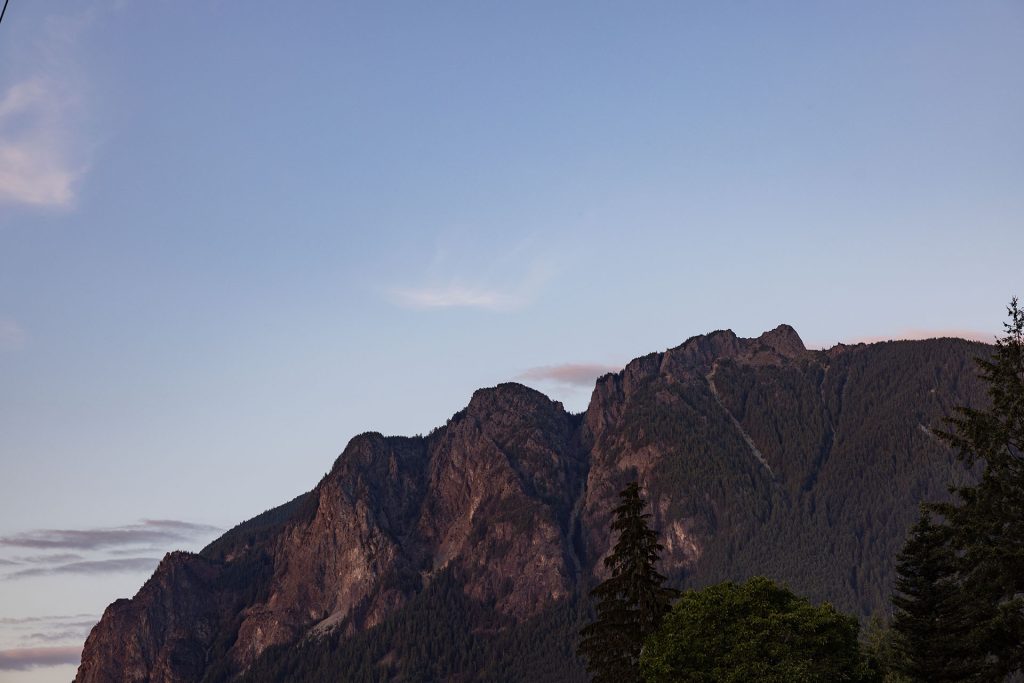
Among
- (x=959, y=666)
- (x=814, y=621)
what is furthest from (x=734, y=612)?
(x=959, y=666)

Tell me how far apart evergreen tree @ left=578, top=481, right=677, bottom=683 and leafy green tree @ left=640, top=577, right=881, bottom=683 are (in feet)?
7.27

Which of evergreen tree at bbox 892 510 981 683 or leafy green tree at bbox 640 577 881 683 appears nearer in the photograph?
leafy green tree at bbox 640 577 881 683

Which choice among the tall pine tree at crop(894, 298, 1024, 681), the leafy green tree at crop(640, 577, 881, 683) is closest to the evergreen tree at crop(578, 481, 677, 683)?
the leafy green tree at crop(640, 577, 881, 683)

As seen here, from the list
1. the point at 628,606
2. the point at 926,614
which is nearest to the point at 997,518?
the point at 628,606

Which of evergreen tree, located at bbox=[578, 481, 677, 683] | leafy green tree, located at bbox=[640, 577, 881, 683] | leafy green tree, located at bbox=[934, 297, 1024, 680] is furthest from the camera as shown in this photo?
evergreen tree, located at bbox=[578, 481, 677, 683]

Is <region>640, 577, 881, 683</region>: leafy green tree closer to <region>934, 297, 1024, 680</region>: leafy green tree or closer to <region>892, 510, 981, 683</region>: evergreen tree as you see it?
<region>892, 510, 981, 683</region>: evergreen tree

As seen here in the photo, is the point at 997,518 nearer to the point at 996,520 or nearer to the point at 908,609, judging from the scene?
the point at 996,520

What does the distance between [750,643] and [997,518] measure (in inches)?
799

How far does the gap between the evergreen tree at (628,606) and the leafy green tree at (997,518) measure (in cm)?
2399

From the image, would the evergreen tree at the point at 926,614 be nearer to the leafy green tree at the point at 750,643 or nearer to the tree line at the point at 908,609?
the tree line at the point at 908,609

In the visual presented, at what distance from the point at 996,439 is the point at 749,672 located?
2204cm

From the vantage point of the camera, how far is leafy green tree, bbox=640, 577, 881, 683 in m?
65.4

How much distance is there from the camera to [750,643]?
66125 millimetres

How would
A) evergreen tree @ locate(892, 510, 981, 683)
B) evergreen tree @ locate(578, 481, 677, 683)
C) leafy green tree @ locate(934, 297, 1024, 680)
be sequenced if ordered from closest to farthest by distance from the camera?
leafy green tree @ locate(934, 297, 1024, 680), evergreen tree @ locate(578, 481, 677, 683), evergreen tree @ locate(892, 510, 981, 683)
